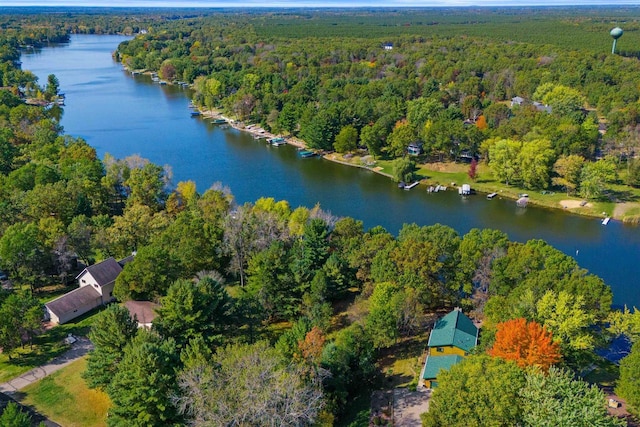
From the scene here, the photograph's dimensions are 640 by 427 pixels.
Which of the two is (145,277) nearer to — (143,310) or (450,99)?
(143,310)

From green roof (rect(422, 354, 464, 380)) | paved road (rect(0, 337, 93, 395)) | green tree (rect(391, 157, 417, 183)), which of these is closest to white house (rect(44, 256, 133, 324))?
paved road (rect(0, 337, 93, 395))

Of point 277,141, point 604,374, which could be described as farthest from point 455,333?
point 277,141

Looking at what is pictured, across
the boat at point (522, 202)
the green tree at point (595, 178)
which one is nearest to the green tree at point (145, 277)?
the boat at point (522, 202)

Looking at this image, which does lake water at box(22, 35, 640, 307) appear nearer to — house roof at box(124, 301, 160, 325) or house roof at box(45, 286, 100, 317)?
house roof at box(45, 286, 100, 317)

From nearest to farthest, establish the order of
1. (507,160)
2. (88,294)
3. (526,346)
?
(526,346) < (88,294) < (507,160)

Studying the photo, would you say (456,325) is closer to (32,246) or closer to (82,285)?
(82,285)

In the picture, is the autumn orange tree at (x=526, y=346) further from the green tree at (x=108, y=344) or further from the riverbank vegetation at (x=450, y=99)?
the riverbank vegetation at (x=450, y=99)
